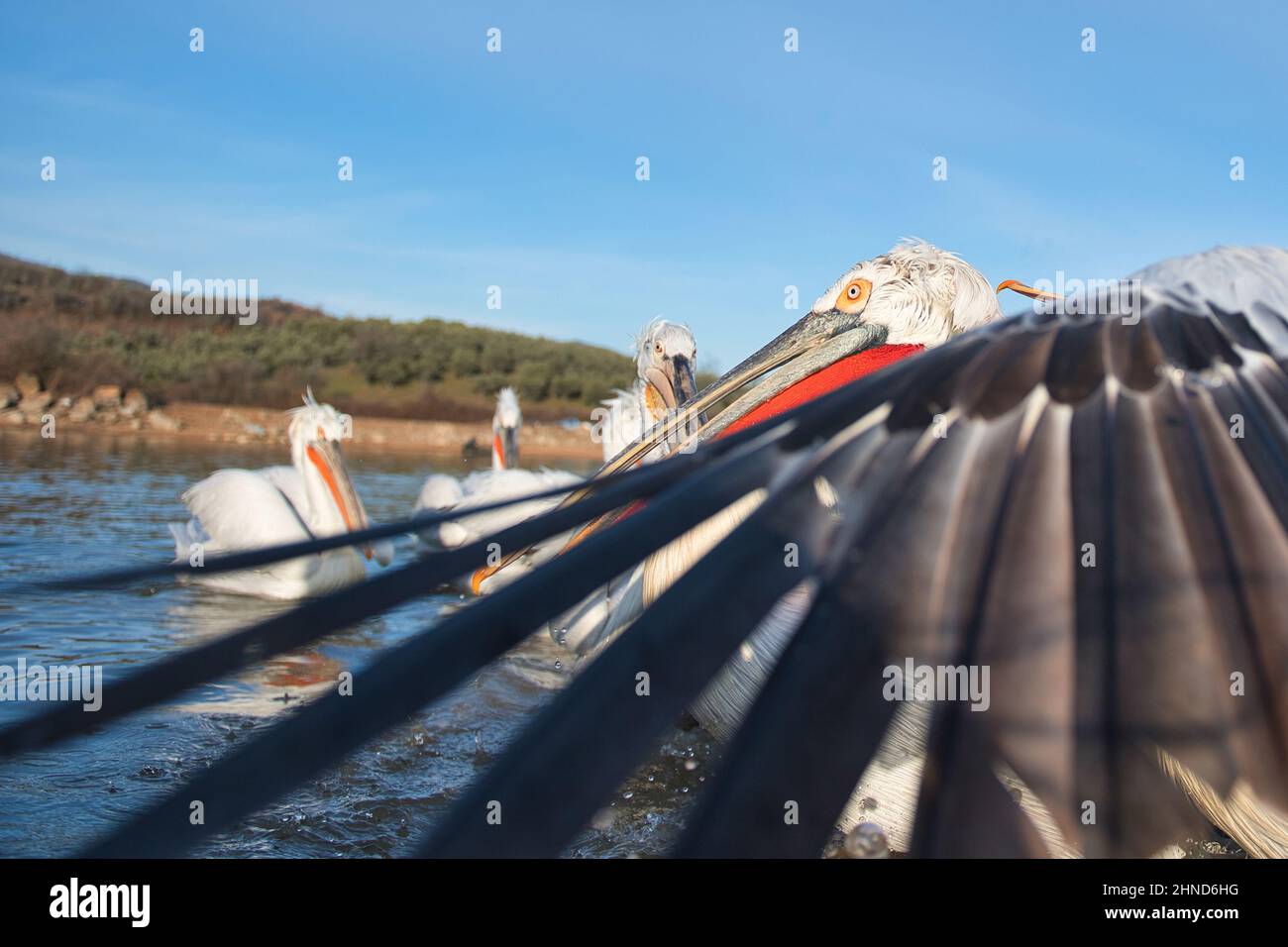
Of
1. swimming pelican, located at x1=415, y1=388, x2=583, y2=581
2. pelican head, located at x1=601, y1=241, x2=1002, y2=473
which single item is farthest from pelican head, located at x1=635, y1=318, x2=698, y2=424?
pelican head, located at x1=601, y1=241, x2=1002, y2=473

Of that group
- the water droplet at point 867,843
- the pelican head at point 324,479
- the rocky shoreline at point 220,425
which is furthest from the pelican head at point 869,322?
the rocky shoreline at point 220,425

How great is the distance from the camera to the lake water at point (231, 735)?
136 inches

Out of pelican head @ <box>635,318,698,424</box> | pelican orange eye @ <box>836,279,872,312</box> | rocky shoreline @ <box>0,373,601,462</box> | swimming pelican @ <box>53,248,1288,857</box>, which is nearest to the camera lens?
swimming pelican @ <box>53,248,1288,857</box>

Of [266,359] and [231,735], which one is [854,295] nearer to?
[231,735]

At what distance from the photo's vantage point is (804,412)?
141 cm

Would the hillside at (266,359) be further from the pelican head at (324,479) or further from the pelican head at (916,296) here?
the pelican head at (916,296)

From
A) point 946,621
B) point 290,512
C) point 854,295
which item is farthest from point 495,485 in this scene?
point 946,621

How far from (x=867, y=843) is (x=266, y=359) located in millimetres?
34146

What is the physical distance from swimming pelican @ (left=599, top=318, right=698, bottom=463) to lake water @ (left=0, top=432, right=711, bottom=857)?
93.7 inches

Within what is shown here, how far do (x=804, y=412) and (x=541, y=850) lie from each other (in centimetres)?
71

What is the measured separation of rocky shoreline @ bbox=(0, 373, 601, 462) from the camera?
22312 mm

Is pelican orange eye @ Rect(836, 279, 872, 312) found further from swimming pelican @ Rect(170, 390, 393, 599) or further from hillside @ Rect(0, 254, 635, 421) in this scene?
hillside @ Rect(0, 254, 635, 421)
